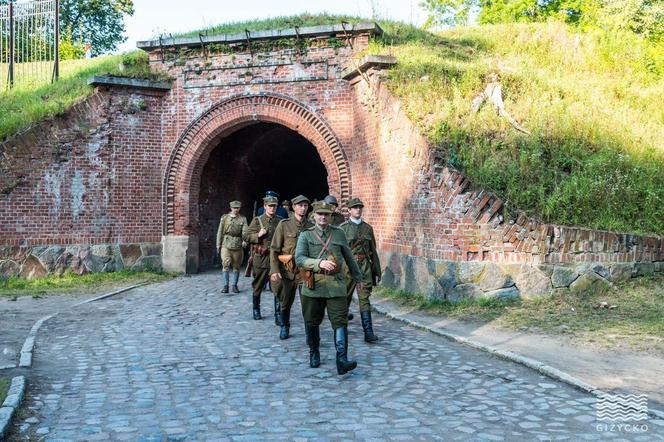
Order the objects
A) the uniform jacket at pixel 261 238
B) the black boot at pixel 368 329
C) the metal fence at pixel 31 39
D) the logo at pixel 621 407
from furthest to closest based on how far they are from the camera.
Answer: the metal fence at pixel 31 39 → the uniform jacket at pixel 261 238 → the black boot at pixel 368 329 → the logo at pixel 621 407

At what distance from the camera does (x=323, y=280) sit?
20.5ft

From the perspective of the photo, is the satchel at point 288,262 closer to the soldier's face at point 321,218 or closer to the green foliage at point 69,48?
the soldier's face at point 321,218

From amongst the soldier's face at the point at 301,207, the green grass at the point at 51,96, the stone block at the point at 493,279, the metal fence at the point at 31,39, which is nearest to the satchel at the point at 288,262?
the soldier's face at the point at 301,207

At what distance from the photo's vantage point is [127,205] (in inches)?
577

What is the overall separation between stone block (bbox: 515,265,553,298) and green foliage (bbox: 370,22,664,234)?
2.98ft

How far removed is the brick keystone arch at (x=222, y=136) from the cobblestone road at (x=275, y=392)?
632 cm

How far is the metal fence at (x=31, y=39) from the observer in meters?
17.1

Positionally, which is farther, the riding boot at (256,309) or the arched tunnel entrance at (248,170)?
the arched tunnel entrance at (248,170)

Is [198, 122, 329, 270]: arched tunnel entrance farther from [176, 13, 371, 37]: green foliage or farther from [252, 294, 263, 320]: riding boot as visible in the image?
[252, 294, 263, 320]: riding boot

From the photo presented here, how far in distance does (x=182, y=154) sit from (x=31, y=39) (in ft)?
23.5

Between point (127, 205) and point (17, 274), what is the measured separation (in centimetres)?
292

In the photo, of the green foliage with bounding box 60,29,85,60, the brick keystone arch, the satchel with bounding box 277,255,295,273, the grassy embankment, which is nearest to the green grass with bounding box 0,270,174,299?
the brick keystone arch

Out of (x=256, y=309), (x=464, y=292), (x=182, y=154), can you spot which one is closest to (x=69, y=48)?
(x=182, y=154)

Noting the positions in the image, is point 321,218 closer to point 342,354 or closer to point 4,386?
point 342,354
